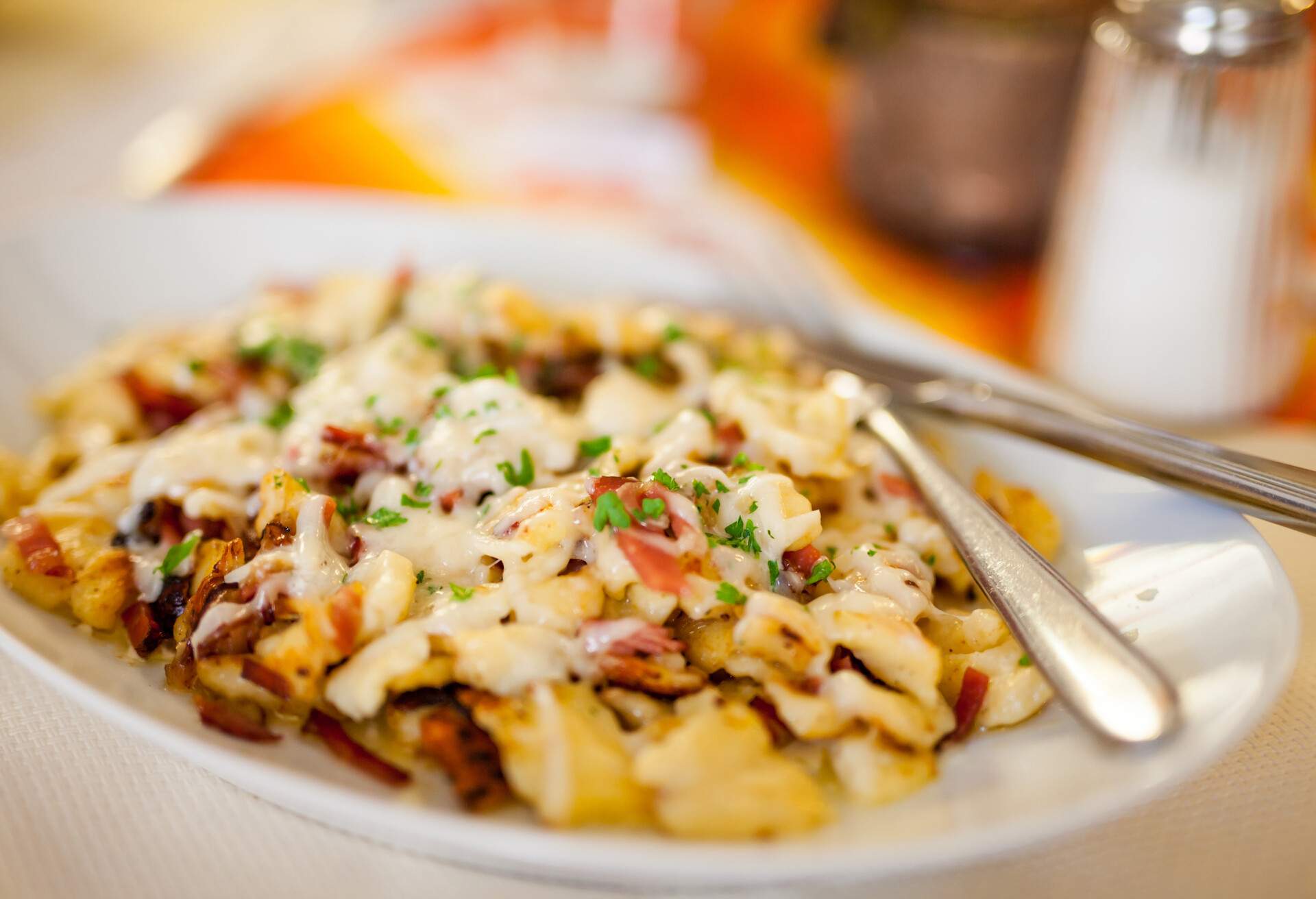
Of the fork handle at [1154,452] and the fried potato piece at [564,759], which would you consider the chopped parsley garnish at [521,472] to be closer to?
the fried potato piece at [564,759]

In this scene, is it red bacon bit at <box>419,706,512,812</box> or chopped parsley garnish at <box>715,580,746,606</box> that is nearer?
red bacon bit at <box>419,706,512,812</box>

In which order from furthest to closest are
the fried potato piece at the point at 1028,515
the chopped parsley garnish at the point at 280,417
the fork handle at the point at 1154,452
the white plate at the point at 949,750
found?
the chopped parsley garnish at the point at 280,417, the fried potato piece at the point at 1028,515, the fork handle at the point at 1154,452, the white plate at the point at 949,750

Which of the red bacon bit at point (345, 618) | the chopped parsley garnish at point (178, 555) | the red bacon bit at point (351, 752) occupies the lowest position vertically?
the red bacon bit at point (351, 752)

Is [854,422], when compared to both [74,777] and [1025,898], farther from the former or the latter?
[74,777]

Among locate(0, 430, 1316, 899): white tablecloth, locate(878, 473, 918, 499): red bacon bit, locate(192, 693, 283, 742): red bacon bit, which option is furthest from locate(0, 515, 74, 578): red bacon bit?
locate(878, 473, 918, 499): red bacon bit

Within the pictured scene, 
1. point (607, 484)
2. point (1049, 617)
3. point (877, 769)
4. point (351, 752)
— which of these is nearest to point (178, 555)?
point (351, 752)

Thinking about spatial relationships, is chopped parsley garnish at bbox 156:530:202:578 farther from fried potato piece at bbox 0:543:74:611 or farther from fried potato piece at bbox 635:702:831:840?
fried potato piece at bbox 635:702:831:840

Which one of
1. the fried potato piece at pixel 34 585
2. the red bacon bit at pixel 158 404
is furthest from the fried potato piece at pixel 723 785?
the red bacon bit at pixel 158 404

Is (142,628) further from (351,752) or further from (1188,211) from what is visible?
(1188,211)
